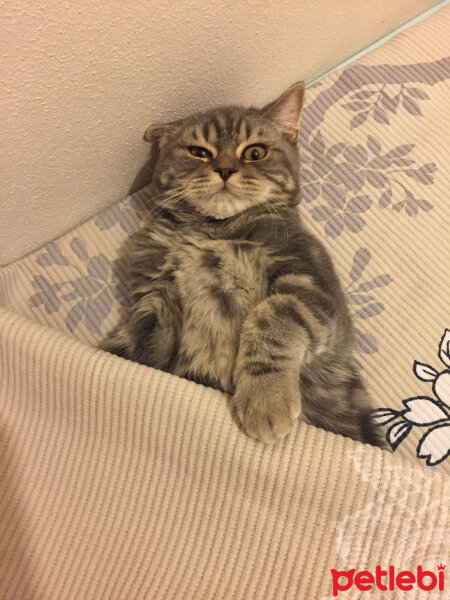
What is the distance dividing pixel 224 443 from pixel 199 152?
740 millimetres

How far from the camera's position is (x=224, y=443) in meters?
0.83

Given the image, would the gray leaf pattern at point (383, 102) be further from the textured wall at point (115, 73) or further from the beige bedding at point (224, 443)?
the textured wall at point (115, 73)

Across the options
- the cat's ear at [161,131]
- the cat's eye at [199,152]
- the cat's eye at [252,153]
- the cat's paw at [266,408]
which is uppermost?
the cat's ear at [161,131]

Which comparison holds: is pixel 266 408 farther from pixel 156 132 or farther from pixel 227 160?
pixel 156 132

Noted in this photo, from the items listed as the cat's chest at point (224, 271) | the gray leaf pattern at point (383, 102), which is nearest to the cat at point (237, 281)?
the cat's chest at point (224, 271)

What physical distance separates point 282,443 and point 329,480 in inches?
4.2

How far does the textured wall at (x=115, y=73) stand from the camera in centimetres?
80

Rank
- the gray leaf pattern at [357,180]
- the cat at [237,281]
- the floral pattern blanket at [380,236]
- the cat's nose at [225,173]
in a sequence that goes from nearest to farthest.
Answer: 1. the cat at [237,281]
2. the cat's nose at [225,173]
3. the floral pattern blanket at [380,236]
4. the gray leaf pattern at [357,180]

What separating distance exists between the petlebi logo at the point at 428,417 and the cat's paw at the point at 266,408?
384 millimetres

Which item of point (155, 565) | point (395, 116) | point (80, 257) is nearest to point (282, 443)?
point (155, 565)

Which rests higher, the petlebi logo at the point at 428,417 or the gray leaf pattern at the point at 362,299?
the gray leaf pattern at the point at 362,299

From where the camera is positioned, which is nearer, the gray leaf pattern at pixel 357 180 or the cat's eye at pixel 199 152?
the cat's eye at pixel 199 152

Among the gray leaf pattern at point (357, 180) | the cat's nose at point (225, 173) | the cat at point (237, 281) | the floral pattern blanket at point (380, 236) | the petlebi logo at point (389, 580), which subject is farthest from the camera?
the gray leaf pattern at point (357, 180)

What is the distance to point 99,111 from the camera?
0.99 meters
